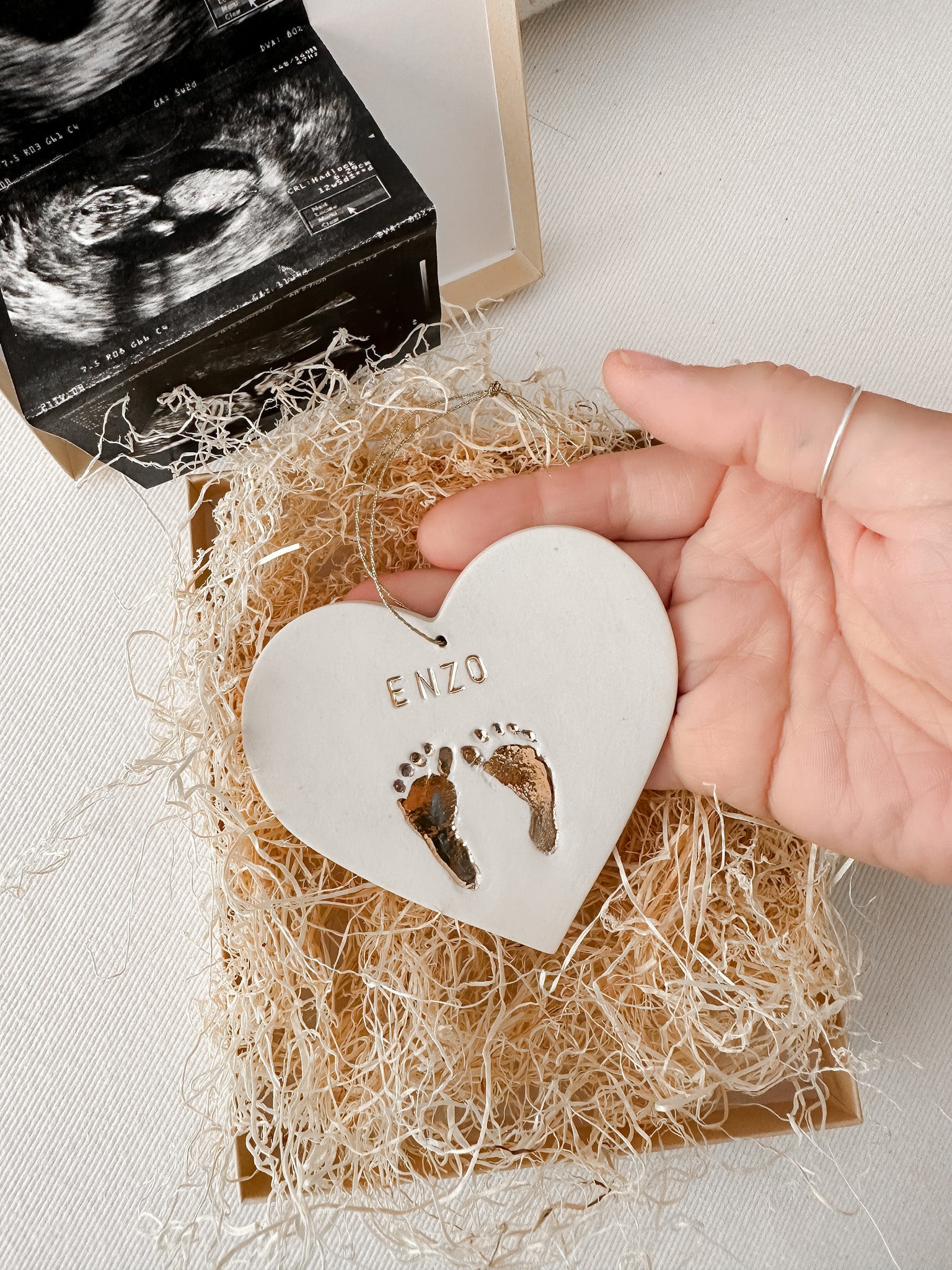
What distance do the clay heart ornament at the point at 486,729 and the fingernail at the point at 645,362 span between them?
12 centimetres

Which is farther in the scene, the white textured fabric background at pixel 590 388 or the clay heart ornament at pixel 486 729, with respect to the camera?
the white textured fabric background at pixel 590 388

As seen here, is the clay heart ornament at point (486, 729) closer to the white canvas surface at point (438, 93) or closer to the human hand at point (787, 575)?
the human hand at point (787, 575)

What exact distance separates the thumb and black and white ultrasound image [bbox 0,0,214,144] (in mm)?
401

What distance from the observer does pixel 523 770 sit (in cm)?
74

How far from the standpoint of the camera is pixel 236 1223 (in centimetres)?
84

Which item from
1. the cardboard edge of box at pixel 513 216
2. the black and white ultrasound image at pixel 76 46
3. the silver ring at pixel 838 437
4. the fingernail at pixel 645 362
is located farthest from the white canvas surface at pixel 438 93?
the silver ring at pixel 838 437

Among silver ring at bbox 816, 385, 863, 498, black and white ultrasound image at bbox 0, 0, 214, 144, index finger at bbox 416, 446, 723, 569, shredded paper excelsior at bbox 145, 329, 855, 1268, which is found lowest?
shredded paper excelsior at bbox 145, 329, 855, 1268

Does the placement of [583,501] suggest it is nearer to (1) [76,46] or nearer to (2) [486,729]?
(2) [486,729]

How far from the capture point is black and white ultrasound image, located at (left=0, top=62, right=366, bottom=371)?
0.76 metres

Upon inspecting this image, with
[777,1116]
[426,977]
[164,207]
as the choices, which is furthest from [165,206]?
[777,1116]

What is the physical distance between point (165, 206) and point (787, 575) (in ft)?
1.80

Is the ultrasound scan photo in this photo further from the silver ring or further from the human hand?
the silver ring

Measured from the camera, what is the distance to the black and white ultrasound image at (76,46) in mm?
714

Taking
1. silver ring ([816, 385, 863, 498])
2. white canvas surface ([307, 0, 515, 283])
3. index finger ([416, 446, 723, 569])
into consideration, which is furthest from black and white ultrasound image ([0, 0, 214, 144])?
silver ring ([816, 385, 863, 498])
